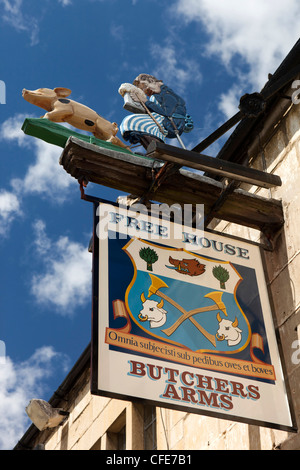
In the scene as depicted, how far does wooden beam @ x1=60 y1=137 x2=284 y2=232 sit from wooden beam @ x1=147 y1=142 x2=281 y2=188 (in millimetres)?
427

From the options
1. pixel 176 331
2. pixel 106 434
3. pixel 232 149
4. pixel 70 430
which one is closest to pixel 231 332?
pixel 176 331

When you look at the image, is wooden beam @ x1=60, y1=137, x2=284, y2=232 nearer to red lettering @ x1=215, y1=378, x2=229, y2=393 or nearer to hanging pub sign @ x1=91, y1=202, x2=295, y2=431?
hanging pub sign @ x1=91, y1=202, x2=295, y2=431

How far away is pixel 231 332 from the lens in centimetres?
689

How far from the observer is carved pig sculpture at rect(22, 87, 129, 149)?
8.39 m

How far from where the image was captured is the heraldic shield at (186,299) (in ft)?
21.8

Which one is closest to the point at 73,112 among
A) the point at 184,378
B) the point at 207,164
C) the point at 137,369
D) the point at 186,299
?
the point at 207,164

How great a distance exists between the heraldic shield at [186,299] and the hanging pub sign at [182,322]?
1cm

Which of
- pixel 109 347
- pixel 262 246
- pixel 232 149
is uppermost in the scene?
pixel 232 149

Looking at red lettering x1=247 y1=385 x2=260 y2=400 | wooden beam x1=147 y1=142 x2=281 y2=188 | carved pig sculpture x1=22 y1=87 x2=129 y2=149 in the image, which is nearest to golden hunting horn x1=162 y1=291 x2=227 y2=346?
red lettering x1=247 y1=385 x2=260 y2=400

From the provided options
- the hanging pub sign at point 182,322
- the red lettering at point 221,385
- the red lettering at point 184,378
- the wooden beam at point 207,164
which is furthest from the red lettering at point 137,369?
the wooden beam at point 207,164

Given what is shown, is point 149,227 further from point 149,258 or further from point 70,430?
point 70,430

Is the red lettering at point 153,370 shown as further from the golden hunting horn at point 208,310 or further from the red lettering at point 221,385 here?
the red lettering at point 221,385

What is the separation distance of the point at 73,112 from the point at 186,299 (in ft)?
8.82
